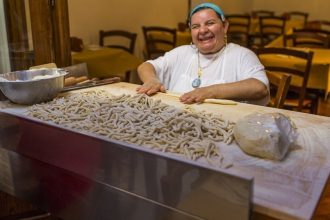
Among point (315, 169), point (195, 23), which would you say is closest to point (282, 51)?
point (195, 23)

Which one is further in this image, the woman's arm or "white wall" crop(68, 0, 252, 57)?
"white wall" crop(68, 0, 252, 57)

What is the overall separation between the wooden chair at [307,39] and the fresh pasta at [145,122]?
2872 millimetres

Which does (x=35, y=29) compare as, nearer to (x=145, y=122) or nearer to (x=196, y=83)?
(x=196, y=83)

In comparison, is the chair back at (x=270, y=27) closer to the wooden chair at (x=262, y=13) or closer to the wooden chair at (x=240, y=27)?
the wooden chair at (x=240, y=27)

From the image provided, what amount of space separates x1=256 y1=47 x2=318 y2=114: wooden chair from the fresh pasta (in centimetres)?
160

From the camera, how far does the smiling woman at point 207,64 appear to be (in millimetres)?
1613

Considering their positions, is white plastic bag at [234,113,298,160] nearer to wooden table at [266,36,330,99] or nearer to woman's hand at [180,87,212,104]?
woman's hand at [180,87,212,104]

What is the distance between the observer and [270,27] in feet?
18.0

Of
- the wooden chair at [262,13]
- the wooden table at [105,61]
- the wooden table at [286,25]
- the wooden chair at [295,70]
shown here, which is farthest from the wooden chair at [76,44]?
the wooden chair at [262,13]

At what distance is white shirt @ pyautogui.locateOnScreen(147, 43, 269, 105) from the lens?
1649mm

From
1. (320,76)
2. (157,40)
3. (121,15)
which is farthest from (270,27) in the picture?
(320,76)

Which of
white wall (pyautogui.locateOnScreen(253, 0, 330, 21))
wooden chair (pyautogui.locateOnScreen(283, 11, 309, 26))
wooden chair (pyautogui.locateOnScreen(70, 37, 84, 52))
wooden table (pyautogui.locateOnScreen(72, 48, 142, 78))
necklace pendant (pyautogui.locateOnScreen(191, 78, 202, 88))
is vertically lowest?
wooden table (pyautogui.locateOnScreen(72, 48, 142, 78))

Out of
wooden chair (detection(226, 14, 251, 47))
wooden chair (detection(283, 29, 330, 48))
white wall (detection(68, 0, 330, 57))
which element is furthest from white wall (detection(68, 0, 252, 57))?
wooden chair (detection(283, 29, 330, 48))

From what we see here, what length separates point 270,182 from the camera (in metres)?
0.76
